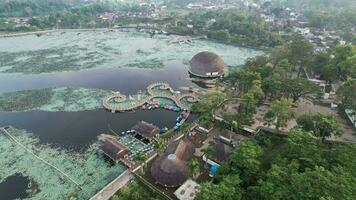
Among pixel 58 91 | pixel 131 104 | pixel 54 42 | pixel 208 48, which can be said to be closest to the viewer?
pixel 131 104

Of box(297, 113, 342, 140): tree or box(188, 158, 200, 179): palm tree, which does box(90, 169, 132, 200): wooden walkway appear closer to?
box(188, 158, 200, 179): palm tree

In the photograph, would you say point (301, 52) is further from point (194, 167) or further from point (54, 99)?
point (54, 99)

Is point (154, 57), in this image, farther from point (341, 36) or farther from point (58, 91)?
point (341, 36)

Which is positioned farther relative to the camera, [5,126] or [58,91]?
[58,91]

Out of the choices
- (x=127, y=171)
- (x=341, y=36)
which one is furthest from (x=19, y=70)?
(x=341, y=36)

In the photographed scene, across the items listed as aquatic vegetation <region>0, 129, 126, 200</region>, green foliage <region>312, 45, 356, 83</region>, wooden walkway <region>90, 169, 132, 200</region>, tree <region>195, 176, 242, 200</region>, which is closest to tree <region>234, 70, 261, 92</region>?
green foliage <region>312, 45, 356, 83</region>

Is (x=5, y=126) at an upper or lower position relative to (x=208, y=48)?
lower

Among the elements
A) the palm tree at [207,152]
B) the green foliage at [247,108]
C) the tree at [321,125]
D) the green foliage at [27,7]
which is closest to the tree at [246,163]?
the palm tree at [207,152]

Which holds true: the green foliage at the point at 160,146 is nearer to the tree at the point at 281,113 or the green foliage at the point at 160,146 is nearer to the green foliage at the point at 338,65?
the tree at the point at 281,113
